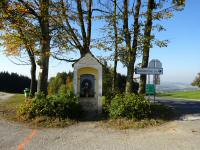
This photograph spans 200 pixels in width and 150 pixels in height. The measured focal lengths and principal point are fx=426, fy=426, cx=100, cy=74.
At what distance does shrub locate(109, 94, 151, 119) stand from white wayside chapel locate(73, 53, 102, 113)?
1.68 meters

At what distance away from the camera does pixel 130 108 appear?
17797mm

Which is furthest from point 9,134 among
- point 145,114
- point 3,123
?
point 145,114

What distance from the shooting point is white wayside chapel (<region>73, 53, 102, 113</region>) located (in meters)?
20.0

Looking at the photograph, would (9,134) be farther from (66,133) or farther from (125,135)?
(125,135)

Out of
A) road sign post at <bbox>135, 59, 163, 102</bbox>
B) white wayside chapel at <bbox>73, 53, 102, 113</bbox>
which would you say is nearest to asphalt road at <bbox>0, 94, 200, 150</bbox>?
white wayside chapel at <bbox>73, 53, 102, 113</bbox>

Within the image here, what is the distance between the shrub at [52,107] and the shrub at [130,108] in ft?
5.53

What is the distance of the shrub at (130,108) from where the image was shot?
58.1 ft

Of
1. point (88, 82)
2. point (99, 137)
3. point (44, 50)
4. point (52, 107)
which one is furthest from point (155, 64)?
point (99, 137)

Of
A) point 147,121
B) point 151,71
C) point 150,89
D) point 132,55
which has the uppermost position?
point 132,55

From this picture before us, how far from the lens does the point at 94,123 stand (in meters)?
17.7

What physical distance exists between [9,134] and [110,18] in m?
9.44

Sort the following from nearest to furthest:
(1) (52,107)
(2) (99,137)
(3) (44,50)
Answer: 1. (2) (99,137)
2. (1) (52,107)
3. (3) (44,50)

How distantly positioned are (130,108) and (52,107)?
3412mm

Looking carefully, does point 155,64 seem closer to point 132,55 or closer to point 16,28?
point 132,55
